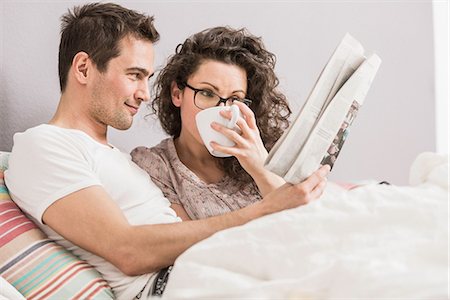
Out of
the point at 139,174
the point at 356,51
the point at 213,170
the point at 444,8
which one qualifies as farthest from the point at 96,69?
the point at 444,8

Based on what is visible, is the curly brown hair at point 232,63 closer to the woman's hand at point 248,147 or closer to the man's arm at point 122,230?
the woman's hand at point 248,147

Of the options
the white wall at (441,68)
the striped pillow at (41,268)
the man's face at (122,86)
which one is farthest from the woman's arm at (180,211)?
the white wall at (441,68)

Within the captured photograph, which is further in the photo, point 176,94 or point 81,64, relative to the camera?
point 176,94

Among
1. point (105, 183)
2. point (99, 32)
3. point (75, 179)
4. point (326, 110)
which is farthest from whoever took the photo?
point (99, 32)

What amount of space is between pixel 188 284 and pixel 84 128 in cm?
91

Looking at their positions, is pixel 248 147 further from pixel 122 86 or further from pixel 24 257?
pixel 24 257

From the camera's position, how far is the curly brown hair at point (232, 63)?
5.94 feet

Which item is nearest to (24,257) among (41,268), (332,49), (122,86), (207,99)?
(41,268)

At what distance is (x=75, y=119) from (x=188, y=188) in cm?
35

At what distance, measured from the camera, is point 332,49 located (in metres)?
2.38

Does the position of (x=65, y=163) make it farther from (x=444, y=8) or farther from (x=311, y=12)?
(x=444, y=8)

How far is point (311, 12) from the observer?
2.37 meters

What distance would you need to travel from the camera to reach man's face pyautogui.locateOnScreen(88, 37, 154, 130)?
166 cm

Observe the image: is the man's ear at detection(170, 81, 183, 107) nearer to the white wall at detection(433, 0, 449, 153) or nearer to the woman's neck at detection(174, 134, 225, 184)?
the woman's neck at detection(174, 134, 225, 184)
